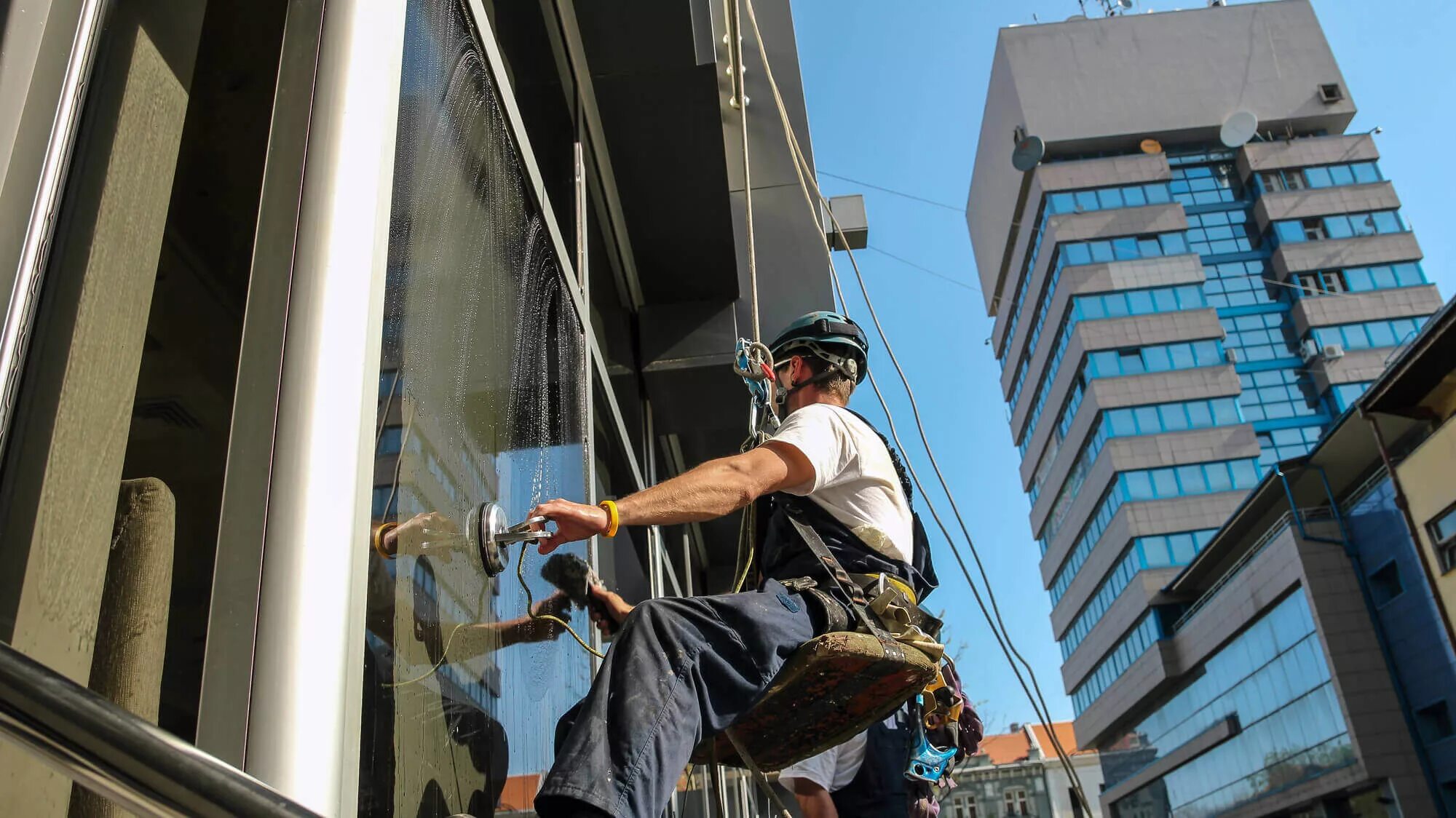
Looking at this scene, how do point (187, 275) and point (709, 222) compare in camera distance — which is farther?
point (709, 222)

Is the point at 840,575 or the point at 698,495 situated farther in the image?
the point at 840,575

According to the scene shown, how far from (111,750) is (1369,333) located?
2408 inches

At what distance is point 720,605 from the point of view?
2.17m

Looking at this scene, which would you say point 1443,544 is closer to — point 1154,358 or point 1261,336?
point 1154,358

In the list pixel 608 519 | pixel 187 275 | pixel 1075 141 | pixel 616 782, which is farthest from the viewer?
pixel 1075 141

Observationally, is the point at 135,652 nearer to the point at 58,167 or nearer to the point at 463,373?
the point at 58,167

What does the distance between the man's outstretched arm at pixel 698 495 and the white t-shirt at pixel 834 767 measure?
1.08m

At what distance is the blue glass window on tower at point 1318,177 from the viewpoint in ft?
184

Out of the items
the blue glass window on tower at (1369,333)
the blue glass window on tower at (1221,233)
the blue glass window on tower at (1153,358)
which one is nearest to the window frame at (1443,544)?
the blue glass window on tower at (1153,358)

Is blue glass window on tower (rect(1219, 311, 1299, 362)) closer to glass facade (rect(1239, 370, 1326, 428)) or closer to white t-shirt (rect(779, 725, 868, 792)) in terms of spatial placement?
glass facade (rect(1239, 370, 1326, 428))

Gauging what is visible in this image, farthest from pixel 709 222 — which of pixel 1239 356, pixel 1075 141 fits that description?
pixel 1075 141

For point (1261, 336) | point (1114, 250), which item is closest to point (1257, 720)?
→ point (1261, 336)

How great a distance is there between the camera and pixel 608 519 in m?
2.10

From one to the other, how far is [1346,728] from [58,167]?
40.4 meters
